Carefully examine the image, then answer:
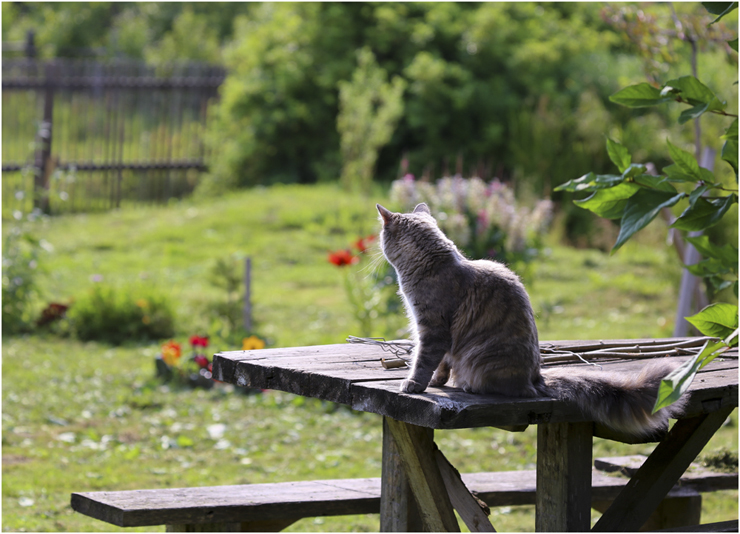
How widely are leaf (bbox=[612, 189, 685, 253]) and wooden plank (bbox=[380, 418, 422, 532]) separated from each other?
3.12 feet

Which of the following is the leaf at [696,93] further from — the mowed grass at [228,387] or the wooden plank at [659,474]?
the mowed grass at [228,387]

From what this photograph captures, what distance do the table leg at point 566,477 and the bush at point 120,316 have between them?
5.59 meters

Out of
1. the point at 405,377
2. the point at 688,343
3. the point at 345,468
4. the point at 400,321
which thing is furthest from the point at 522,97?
the point at 405,377

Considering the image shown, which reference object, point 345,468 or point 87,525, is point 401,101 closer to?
point 345,468

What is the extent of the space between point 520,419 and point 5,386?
5.00m

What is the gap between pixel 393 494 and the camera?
2.75 m

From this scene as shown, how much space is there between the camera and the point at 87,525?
400cm

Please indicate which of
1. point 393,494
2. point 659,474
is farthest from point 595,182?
point 393,494

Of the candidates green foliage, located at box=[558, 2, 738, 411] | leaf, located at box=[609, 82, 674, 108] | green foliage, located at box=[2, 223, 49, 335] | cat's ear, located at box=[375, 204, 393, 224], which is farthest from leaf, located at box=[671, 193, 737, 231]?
green foliage, located at box=[2, 223, 49, 335]

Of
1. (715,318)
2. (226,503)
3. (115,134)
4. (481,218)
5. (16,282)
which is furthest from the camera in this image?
(115,134)

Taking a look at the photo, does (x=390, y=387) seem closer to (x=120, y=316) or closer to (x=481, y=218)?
(x=481, y=218)

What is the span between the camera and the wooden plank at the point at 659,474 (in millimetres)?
2812

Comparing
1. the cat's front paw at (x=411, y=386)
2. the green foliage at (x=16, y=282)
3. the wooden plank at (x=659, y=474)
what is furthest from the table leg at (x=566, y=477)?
the green foliage at (x=16, y=282)

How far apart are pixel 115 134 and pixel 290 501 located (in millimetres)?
11781
